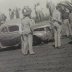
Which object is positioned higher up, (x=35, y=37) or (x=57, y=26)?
(x=57, y=26)

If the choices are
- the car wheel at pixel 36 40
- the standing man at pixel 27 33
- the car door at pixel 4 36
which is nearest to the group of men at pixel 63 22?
the car wheel at pixel 36 40

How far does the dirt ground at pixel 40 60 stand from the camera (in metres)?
12.5

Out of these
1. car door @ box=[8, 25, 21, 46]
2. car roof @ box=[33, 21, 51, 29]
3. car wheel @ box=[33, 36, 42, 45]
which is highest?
car roof @ box=[33, 21, 51, 29]

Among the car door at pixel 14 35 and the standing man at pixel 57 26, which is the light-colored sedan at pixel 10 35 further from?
the standing man at pixel 57 26

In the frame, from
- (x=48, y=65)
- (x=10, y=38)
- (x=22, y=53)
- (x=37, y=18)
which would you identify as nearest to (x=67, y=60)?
(x=48, y=65)

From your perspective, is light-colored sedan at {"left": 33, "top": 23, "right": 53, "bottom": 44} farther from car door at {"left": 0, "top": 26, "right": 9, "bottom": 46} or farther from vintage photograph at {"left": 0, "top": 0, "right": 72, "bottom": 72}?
car door at {"left": 0, "top": 26, "right": 9, "bottom": 46}

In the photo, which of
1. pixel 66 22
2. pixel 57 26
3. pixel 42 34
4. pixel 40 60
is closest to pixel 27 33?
pixel 57 26

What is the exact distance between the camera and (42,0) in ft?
69.3

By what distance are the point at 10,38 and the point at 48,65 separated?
5437 mm

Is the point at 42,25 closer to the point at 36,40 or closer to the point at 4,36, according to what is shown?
the point at 36,40

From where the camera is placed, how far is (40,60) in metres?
14.0

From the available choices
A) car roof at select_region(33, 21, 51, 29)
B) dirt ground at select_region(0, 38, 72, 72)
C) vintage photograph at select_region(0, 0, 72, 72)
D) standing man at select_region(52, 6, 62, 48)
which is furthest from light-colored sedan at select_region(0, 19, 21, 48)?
standing man at select_region(52, 6, 62, 48)

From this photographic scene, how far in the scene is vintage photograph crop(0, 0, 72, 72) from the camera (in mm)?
13359

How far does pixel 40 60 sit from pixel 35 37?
13.7ft
